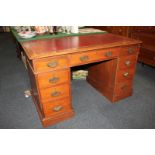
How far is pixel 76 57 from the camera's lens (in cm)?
137

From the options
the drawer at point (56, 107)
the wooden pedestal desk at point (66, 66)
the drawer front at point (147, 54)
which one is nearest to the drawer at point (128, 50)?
the wooden pedestal desk at point (66, 66)

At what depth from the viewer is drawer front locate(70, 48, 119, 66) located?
4.50ft

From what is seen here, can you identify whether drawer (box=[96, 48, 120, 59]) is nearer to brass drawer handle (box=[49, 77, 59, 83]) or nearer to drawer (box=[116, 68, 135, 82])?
drawer (box=[116, 68, 135, 82])

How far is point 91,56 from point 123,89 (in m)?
0.75

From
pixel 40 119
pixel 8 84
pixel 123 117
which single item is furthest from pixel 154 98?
pixel 8 84

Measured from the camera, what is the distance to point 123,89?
1887 millimetres

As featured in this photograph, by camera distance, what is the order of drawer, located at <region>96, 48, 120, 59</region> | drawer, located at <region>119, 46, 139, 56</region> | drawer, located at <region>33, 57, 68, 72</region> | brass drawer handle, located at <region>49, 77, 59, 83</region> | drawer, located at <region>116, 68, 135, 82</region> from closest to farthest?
drawer, located at <region>33, 57, 68, 72</region> < brass drawer handle, located at <region>49, 77, 59, 83</region> < drawer, located at <region>96, 48, 120, 59</region> < drawer, located at <region>119, 46, 139, 56</region> < drawer, located at <region>116, 68, 135, 82</region>

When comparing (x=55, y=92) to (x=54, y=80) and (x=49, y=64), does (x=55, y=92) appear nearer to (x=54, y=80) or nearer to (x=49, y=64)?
(x=54, y=80)

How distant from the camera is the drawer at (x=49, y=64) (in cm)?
122

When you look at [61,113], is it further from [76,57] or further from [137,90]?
[137,90]

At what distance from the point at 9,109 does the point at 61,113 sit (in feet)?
2.39

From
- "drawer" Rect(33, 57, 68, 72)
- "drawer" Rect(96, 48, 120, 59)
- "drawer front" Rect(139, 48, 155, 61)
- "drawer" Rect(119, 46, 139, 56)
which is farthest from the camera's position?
"drawer front" Rect(139, 48, 155, 61)

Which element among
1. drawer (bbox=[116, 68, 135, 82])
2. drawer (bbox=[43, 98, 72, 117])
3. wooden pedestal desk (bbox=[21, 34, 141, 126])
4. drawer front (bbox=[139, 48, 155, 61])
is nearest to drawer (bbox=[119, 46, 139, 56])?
wooden pedestal desk (bbox=[21, 34, 141, 126])

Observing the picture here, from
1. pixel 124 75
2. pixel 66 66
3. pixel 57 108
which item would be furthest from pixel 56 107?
pixel 124 75
